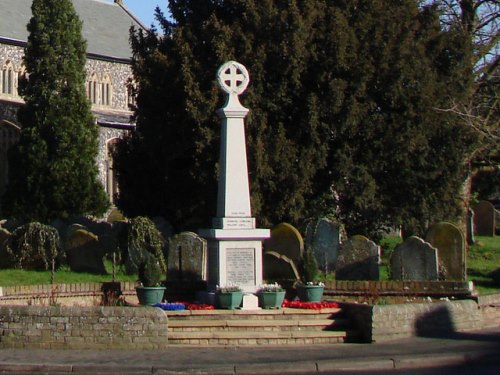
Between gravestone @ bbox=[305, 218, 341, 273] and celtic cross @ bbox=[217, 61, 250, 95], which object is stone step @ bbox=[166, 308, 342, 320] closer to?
celtic cross @ bbox=[217, 61, 250, 95]

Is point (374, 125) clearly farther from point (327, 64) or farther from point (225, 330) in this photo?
point (225, 330)

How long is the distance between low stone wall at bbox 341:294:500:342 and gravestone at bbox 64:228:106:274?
8175 mm

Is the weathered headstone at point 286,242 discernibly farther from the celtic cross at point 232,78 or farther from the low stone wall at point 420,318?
the low stone wall at point 420,318

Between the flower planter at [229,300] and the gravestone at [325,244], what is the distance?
5.81 meters

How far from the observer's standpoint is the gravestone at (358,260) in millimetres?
22406

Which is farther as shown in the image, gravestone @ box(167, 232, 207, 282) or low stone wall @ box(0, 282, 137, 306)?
gravestone @ box(167, 232, 207, 282)

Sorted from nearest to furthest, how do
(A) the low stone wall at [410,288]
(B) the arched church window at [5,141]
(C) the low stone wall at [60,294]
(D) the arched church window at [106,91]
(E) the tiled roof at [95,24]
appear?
(C) the low stone wall at [60,294], (A) the low stone wall at [410,288], (B) the arched church window at [5,141], (E) the tiled roof at [95,24], (D) the arched church window at [106,91]

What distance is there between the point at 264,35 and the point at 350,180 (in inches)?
195

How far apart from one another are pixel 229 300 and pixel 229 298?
0.04 meters

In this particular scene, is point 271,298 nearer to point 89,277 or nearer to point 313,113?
point 89,277

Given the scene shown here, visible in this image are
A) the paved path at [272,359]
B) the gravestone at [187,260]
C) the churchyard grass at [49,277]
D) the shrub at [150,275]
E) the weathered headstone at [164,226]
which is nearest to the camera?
the paved path at [272,359]

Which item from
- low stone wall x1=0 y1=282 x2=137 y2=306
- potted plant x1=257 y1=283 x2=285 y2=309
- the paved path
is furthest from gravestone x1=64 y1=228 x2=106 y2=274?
the paved path

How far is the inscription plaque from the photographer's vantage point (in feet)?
64.2

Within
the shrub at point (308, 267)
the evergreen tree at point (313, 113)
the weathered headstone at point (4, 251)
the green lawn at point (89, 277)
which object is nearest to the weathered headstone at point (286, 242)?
the green lawn at point (89, 277)
